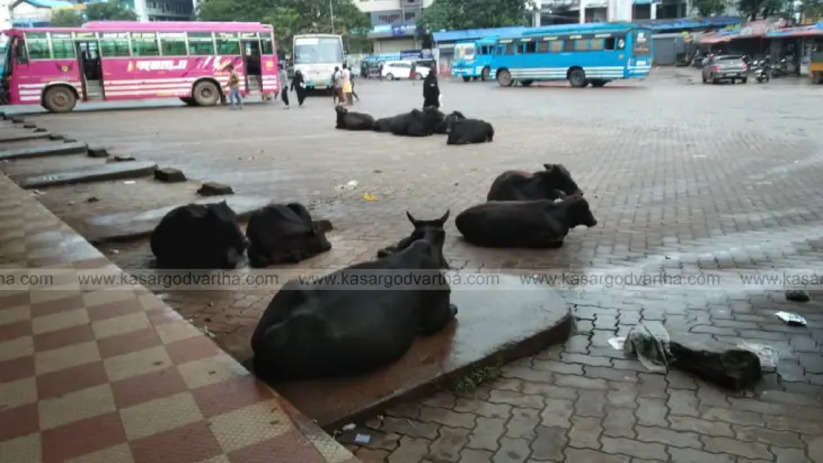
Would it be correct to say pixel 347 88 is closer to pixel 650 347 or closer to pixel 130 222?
pixel 130 222

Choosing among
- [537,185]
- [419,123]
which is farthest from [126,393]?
[419,123]

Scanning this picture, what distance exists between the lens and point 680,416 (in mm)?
2947

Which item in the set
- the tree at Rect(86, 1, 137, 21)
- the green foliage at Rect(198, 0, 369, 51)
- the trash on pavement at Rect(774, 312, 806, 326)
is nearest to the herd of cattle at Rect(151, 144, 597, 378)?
the trash on pavement at Rect(774, 312, 806, 326)

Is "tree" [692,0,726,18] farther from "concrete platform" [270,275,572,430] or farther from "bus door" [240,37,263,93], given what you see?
"concrete platform" [270,275,572,430]

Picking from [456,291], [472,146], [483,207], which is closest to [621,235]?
[483,207]

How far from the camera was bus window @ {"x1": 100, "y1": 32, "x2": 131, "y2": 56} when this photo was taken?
2272 centimetres

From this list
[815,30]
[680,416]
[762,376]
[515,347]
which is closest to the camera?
[680,416]

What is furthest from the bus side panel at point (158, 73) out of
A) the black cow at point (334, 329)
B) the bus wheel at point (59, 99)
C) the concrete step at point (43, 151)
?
the black cow at point (334, 329)

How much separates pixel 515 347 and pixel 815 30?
35620mm

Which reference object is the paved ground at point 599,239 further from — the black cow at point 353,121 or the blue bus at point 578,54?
the blue bus at point 578,54

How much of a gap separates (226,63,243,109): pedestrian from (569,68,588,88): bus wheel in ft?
49.7

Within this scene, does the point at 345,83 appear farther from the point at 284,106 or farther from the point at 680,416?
the point at 680,416

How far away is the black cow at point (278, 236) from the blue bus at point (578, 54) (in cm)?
2603

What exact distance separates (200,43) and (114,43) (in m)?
2.91
